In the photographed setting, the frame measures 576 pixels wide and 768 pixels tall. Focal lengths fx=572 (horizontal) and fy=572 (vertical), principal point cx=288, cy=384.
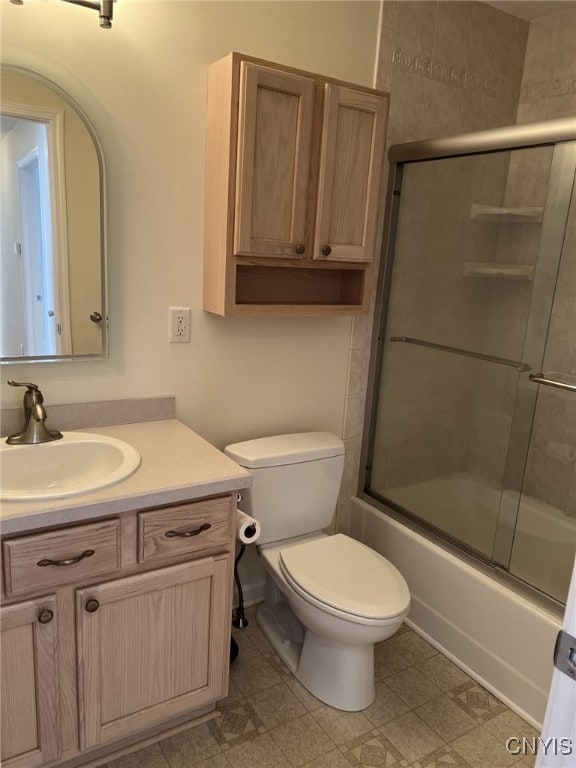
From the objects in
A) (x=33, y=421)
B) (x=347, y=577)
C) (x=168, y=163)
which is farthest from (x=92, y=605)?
(x=168, y=163)

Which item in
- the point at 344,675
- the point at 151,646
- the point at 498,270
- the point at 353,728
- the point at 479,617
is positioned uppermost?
the point at 498,270

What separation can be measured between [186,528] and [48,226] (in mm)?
964

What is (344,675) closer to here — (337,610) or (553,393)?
(337,610)

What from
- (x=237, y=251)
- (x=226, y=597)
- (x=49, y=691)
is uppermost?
(x=237, y=251)

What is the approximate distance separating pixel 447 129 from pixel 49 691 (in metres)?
2.48

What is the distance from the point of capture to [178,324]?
1979mm

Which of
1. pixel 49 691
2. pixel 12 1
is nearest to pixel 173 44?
pixel 12 1

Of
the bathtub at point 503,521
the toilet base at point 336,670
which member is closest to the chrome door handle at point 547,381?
the bathtub at point 503,521

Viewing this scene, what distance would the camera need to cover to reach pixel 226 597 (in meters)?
1.67

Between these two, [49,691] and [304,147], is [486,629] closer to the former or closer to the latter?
[49,691]

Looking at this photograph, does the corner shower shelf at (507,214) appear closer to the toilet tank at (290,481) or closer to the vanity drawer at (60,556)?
the toilet tank at (290,481)

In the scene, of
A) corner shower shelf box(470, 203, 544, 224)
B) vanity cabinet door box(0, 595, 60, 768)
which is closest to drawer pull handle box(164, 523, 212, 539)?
vanity cabinet door box(0, 595, 60, 768)

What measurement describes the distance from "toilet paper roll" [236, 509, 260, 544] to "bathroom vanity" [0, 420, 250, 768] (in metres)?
0.06

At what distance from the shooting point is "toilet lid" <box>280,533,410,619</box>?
174 cm
